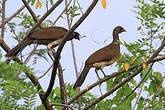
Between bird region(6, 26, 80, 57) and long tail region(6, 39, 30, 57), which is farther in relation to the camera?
bird region(6, 26, 80, 57)

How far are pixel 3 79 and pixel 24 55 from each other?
1785 mm

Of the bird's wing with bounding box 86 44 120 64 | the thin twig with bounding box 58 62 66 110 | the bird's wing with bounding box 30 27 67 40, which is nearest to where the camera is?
the thin twig with bounding box 58 62 66 110

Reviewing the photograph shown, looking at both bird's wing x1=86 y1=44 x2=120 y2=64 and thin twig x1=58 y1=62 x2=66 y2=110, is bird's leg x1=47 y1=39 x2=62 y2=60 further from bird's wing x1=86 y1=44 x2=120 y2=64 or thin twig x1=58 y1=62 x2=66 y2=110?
bird's wing x1=86 y1=44 x2=120 y2=64

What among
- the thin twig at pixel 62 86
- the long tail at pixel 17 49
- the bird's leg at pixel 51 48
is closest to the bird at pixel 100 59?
the thin twig at pixel 62 86

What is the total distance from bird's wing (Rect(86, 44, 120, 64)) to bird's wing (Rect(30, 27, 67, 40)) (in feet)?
1.27

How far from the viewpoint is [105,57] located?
365 centimetres

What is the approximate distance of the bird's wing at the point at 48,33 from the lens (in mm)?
3404

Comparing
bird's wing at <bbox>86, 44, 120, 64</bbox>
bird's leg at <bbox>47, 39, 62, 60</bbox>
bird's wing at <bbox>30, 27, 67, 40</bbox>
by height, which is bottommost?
bird's wing at <bbox>86, 44, 120, 64</bbox>

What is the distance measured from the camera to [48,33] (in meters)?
3.51

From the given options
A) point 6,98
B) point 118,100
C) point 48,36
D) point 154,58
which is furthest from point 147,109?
point 6,98

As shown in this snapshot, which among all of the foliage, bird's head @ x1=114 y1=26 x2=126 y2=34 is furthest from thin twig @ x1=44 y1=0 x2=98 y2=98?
bird's head @ x1=114 y1=26 x2=126 y2=34

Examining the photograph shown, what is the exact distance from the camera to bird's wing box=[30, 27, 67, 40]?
11.2ft

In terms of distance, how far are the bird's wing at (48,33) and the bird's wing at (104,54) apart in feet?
1.27

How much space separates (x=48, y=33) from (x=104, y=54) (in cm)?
61
